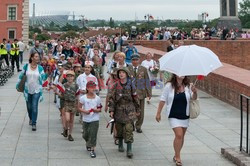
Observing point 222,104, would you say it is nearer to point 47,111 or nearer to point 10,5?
point 47,111

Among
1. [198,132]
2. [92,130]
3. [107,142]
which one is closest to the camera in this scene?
[92,130]

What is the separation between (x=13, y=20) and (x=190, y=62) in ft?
253

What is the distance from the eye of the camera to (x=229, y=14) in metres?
47.0

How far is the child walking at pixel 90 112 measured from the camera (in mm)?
9555

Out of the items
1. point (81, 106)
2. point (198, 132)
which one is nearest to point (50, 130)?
point (81, 106)

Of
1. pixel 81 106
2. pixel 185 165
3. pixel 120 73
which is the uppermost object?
pixel 120 73

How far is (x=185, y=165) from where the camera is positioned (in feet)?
29.4

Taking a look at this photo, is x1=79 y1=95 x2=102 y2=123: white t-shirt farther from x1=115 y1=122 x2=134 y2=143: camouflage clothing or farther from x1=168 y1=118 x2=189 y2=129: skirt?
x1=168 y1=118 x2=189 y2=129: skirt

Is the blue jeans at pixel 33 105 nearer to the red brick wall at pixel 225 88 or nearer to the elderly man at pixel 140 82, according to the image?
the elderly man at pixel 140 82

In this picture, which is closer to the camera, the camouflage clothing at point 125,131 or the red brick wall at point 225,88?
the camouflage clothing at point 125,131

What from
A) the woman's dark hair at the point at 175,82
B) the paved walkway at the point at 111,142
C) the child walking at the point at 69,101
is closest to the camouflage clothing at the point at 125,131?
the paved walkway at the point at 111,142

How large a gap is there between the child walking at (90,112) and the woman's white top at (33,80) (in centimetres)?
276

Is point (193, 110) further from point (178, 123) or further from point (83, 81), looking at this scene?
point (83, 81)

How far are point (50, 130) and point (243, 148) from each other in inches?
179
